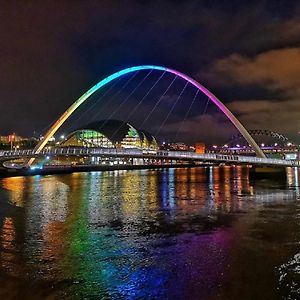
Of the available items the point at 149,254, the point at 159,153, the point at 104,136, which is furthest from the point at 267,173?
the point at 104,136

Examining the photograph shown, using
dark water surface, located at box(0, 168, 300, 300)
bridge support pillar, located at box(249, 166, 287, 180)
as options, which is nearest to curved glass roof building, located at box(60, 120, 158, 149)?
bridge support pillar, located at box(249, 166, 287, 180)

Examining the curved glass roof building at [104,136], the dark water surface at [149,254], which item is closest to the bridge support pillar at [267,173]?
the dark water surface at [149,254]

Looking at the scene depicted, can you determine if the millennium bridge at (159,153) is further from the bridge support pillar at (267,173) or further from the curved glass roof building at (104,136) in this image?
the curved glass roof building at (104,136)

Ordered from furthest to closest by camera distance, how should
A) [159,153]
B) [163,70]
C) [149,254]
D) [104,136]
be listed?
[104,136]
[163,70]
[159,153]
[149,254]

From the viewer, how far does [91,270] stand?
10414 mm

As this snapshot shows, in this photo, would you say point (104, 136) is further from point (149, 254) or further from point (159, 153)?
point (149, 254)

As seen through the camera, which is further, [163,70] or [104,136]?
[104,136]

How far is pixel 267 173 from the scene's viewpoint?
63156mm

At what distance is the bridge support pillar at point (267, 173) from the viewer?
6203cm

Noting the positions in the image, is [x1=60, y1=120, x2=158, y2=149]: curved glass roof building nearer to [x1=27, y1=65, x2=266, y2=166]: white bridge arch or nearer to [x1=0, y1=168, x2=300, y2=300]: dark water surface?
[x1=27, y1=65, x2=266, y2=166]: white bridge arch

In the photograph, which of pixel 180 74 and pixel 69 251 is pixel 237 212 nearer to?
pixel 69 251

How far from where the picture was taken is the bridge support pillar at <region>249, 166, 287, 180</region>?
204ft

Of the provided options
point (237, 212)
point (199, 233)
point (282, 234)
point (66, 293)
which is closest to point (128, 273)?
point (66, 293)

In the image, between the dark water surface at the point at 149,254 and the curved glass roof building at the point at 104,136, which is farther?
the curved glass roof building at the point at 104,136
